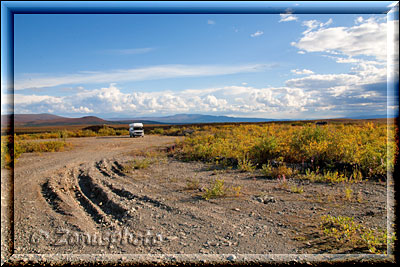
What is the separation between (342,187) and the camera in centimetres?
548

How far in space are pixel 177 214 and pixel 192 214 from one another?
24 centimetres

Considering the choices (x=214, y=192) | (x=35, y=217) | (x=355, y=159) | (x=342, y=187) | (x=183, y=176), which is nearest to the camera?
(x=35, y=217)

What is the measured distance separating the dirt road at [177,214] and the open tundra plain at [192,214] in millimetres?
12

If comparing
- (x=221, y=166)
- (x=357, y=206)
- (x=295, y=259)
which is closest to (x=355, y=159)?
(x=357, y=206)

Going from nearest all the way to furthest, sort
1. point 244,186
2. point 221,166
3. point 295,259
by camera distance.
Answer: point 295,259, point 244,186, point 221,166

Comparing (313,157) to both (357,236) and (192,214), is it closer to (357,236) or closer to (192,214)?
(357,236)

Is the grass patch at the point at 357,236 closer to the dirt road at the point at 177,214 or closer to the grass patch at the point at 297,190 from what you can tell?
the dirt road at the point at 177,214

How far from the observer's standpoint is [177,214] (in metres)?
4.29

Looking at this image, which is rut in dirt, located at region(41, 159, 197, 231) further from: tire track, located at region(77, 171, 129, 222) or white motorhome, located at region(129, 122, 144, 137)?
white motorhome, located at region(129, 122, 144, 137)

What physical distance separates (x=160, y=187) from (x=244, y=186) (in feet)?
5.91

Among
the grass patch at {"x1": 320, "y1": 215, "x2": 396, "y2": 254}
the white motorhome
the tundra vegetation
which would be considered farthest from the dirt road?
the white motorhome

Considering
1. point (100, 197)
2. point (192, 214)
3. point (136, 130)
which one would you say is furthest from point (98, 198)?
point (136, 130)

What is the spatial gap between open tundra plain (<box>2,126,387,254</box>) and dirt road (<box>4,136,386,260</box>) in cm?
1

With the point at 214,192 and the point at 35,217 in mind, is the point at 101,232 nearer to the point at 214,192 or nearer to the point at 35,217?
the point at 35,217
